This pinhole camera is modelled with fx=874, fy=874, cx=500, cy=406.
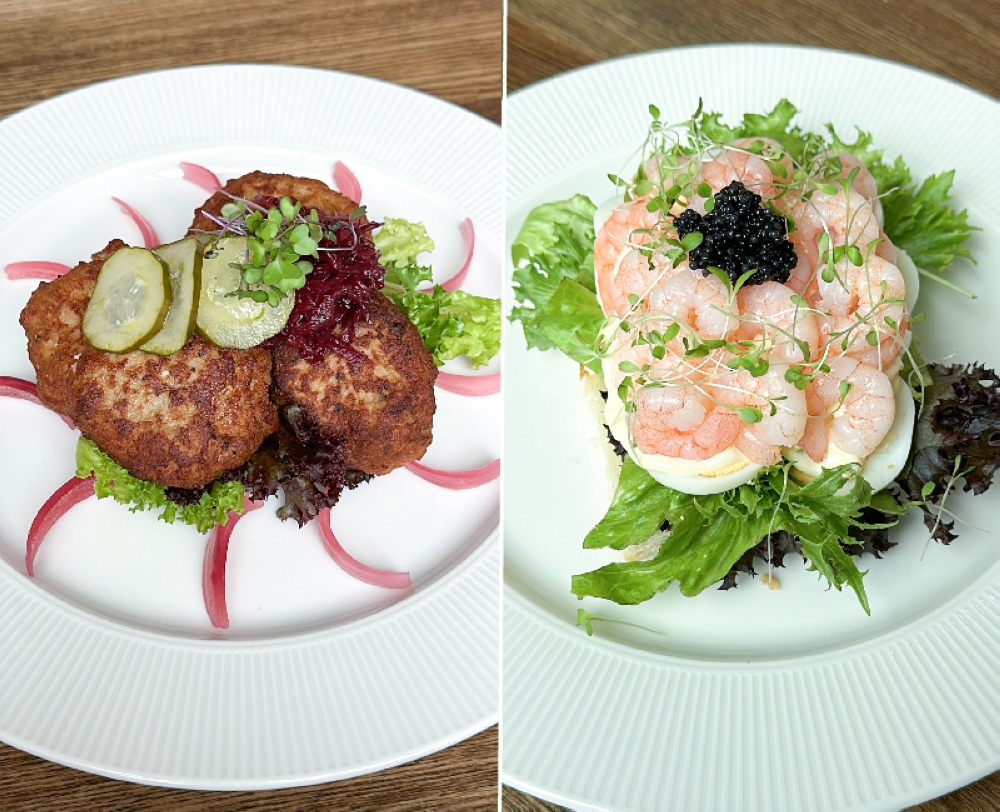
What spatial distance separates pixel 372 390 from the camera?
4.81 feet

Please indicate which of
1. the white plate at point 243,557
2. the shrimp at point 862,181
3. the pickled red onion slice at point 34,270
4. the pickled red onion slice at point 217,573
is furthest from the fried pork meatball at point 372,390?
the shrimp at point 862,181

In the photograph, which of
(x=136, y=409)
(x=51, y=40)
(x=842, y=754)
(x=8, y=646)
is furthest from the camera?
(x=51, y=40)

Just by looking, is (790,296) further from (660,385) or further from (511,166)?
(511,166)

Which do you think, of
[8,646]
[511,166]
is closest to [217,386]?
[8,646]

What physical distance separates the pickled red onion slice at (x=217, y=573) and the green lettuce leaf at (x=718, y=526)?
616 millimetres

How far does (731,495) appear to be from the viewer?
1.34 m

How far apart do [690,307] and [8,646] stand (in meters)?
1.10

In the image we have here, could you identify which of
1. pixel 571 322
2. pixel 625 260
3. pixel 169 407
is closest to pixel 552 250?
pixel 571 322

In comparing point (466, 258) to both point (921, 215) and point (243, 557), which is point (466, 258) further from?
point (921, 215)

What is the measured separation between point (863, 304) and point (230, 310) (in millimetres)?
969

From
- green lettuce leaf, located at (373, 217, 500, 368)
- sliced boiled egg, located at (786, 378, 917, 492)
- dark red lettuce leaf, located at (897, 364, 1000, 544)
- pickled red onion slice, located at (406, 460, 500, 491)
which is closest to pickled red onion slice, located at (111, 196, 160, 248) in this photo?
green lettuce leaf, located at (373, 217, 500, 368)

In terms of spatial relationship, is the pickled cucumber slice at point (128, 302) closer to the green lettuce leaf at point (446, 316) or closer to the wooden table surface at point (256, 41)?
the green lettuce leaf at point (446, 316)

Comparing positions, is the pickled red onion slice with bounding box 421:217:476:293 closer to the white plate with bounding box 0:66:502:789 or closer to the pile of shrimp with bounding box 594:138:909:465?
the white plate with bounding box 0:66:502:789

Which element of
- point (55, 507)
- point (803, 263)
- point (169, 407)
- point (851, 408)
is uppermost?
point (803, 263)
